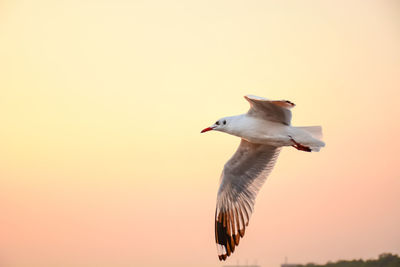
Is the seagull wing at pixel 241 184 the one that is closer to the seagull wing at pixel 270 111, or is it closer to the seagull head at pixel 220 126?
the seagull head at pixel 220 126

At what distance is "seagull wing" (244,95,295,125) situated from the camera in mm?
7980

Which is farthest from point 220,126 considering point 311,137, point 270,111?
point 311,137

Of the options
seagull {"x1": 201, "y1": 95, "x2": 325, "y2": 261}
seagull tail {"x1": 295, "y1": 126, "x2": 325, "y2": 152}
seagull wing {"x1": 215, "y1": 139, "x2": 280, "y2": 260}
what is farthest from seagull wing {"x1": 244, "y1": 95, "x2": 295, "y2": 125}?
seagull wing {"x1": 215, "y1": 139, "x2": 280, "y2": 260}

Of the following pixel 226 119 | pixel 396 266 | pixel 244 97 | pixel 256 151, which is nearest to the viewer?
pixel 244 97

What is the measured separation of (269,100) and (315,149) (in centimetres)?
119

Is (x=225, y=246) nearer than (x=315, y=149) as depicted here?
No

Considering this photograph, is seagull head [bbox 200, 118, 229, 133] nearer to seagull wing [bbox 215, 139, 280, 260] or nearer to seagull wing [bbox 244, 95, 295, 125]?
seagull wing [bbox 244, 95, 295, 125]

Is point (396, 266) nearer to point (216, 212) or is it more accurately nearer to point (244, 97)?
point (216, 212)

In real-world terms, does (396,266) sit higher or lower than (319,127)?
lower

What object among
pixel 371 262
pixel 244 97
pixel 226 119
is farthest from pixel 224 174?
pixel 371 262

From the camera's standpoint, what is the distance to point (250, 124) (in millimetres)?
8234

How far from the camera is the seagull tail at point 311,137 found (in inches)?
321

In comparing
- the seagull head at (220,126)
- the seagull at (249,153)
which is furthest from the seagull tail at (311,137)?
the seagull head at (220,126)

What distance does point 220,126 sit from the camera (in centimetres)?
850
